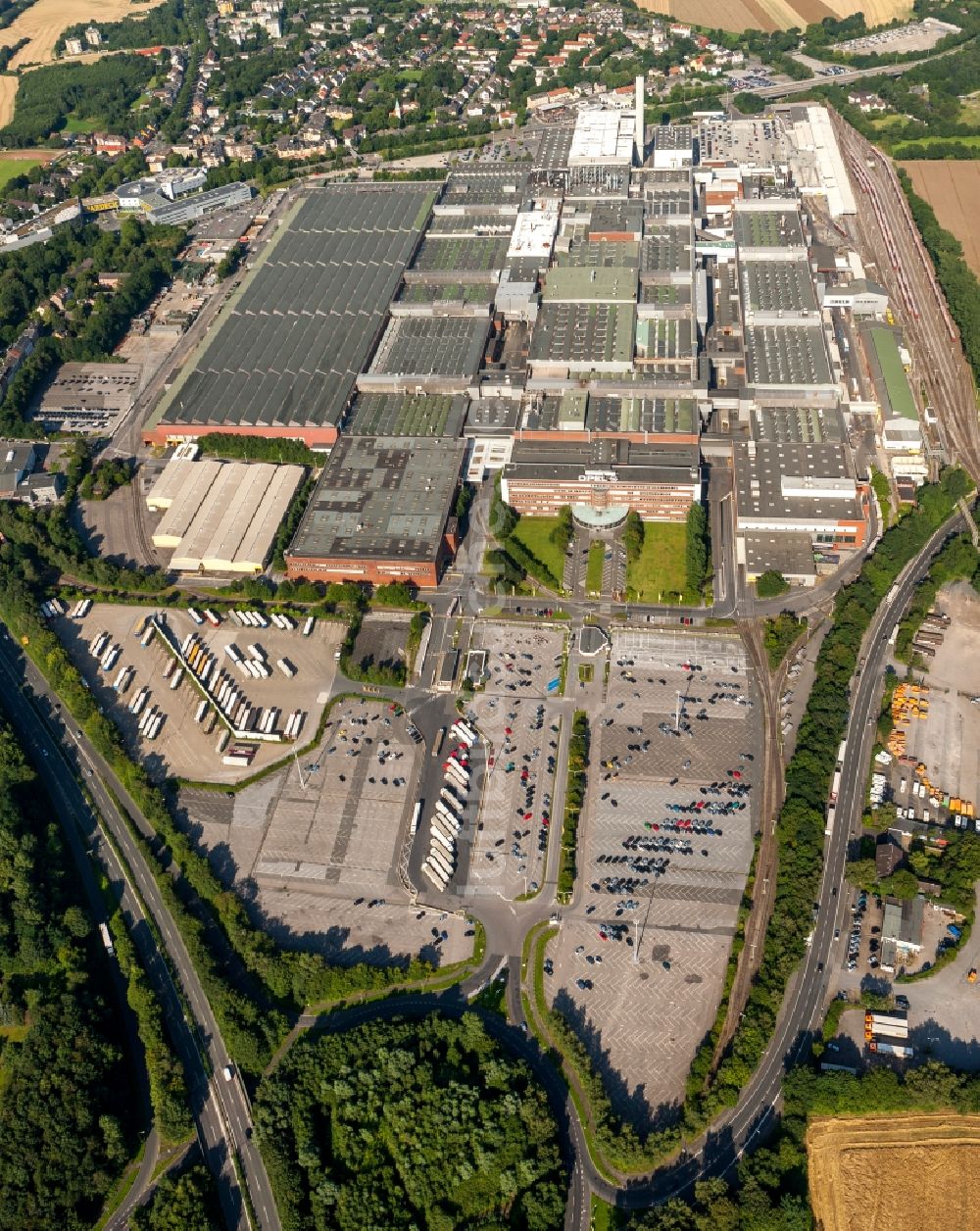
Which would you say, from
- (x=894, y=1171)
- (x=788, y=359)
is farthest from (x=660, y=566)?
(x=894, y=1171)

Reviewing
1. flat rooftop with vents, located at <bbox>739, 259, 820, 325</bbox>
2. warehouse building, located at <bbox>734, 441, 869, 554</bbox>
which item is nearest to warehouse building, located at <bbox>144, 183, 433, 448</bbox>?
flat rooftop with vents, located at <bbox>739, 259, 820, 325</bbox>

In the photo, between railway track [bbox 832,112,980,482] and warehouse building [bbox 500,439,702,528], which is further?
railway track [bbox 832,112,980,482]

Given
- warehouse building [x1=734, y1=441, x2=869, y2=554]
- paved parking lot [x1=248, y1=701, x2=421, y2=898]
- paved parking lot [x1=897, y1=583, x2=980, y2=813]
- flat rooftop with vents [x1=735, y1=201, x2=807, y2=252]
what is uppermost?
flat rooftop with vents [x1=735, y1=201, x2=807, y2=252]

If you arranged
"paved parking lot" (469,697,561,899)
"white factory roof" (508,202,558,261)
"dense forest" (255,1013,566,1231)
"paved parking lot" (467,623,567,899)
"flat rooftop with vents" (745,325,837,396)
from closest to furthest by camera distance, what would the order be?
1. "dense forest" (255,1013,566,1231)
2. "paved parking lot" (469,697,561,899)
3. "paved parking lot" (467,623,567,899)
4. "flat rooftop with vents" (745,325,837,396)
5. "white factory roof" (508,202,558,261)

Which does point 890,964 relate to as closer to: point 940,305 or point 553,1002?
point 553,1002

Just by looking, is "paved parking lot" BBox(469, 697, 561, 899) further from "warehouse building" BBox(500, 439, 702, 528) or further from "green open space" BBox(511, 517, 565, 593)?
"warehouse building" BBox(500, 439, 702, 528)
